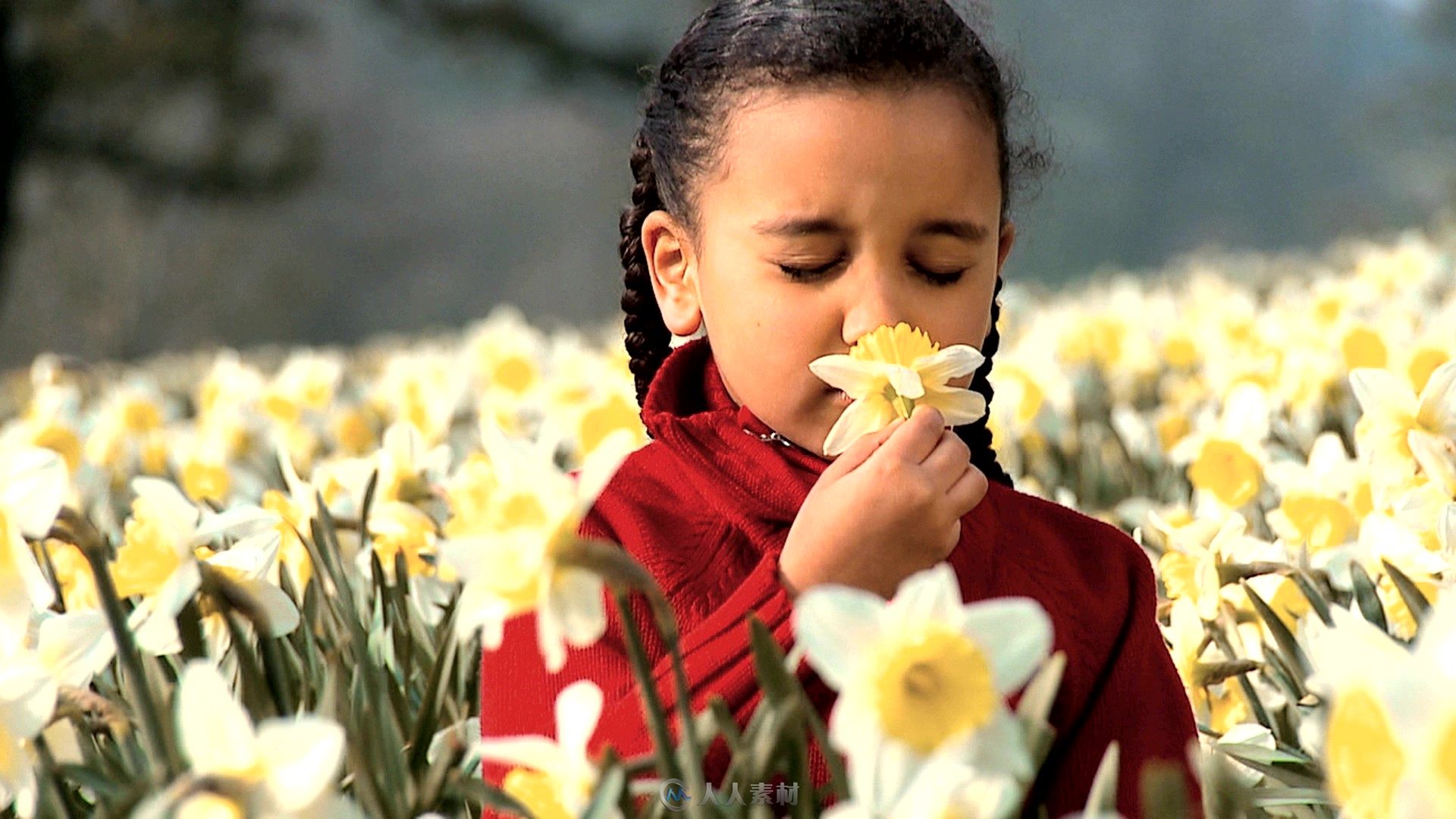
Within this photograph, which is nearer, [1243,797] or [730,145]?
[1243,797]

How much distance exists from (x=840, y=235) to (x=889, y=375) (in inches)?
8.6

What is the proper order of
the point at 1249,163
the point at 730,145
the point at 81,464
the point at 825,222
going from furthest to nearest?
1. the point at 1249,163
2. the point at 81,464
3. the point at 730,145
4. the point at 825,222

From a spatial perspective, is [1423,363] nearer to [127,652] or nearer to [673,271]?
[673,271]

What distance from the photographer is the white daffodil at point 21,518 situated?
1254 mm

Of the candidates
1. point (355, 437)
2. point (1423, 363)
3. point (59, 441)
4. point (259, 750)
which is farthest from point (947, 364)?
point (355, 437)

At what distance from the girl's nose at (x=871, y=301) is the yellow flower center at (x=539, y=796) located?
52cm

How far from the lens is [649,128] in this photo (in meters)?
1.96

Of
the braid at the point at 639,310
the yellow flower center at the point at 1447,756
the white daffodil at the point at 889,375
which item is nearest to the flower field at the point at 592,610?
the yellow flower center at the point at 1447,756

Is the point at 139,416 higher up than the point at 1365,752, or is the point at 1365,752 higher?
the point at 1365,752

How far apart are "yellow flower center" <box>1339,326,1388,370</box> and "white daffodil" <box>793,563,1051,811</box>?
243 centimetres

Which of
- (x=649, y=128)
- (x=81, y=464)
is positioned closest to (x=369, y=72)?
(x=81, y=464)

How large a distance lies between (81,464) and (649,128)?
120 centimetres

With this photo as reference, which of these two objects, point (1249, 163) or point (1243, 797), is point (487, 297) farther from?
point (1243, 797)

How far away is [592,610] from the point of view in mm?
1099
